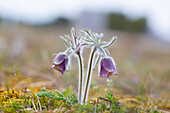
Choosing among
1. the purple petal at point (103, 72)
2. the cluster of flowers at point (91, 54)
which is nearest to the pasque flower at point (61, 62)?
the cluster of flowers at point (91, 54)

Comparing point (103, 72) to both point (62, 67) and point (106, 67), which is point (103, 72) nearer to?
point (106, 67)

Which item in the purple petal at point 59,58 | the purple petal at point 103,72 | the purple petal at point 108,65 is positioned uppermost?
the purple petal at point 59,58

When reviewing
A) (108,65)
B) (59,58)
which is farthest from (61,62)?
(108,65)

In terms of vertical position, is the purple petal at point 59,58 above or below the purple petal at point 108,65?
above

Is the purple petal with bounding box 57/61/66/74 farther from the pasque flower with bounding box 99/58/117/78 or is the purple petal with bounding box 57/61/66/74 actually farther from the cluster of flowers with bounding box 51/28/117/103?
the pasque flower with bounding box 99/58/117/78

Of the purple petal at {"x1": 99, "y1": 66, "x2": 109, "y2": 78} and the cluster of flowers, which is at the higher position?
the cluster of flowers

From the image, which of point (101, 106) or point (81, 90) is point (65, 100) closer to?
point (81, 90)

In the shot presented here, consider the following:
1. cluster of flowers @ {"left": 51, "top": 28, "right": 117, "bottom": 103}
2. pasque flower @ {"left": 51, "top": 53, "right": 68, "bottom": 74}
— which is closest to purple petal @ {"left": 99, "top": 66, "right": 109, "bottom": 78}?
cluster of flowers @ {"left": 51, "top": 28, "right": 117, "bottom": 103}

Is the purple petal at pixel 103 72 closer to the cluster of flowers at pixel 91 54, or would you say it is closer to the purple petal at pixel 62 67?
the cluster of flowers at pixel 91 54
